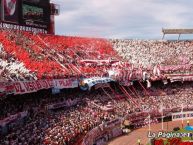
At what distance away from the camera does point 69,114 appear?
44.2m

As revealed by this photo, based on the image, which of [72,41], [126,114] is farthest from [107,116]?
[72,41]

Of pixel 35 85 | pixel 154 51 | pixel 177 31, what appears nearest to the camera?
pixel 35 85

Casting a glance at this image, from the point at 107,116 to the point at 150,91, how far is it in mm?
15943

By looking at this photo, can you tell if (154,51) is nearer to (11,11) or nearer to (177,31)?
(177,31)

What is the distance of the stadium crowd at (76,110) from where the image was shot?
3456 centimetres

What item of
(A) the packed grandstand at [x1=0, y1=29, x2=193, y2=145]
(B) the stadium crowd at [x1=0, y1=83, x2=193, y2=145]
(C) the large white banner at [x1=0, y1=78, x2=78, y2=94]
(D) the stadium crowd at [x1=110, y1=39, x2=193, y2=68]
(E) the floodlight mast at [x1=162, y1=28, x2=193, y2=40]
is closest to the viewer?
(B) the stadium crowd at [x1=0, y1=83, x2=193, y2=145]

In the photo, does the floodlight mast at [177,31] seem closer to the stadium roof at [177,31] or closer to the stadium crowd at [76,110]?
the stadium roof at [177,31]

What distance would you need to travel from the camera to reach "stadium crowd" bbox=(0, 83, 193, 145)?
34.6m

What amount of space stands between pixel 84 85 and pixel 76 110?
204 inches

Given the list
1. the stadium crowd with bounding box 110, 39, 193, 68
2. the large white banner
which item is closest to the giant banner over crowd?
the large white banner

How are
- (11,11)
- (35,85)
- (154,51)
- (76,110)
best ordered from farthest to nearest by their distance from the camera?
(154,51)
(11,11)
(76,110)
(35,85)

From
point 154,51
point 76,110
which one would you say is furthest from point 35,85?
point 154,51

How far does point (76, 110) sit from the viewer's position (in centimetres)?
4672

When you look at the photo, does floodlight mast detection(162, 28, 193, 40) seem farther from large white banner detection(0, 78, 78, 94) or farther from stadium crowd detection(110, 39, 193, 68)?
large white banner detection(0, 78, 78, 94)
